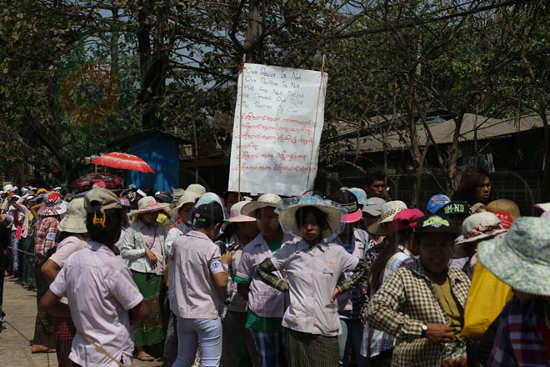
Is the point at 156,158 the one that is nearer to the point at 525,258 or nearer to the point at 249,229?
the point at 249,229

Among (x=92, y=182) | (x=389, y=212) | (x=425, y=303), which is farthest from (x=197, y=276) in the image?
(x=92, y=182)

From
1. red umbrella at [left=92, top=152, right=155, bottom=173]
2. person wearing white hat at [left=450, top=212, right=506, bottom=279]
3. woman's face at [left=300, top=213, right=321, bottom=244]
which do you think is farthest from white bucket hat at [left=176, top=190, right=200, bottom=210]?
red umbrella at [left=92, top=152, right=155, bottom=173]

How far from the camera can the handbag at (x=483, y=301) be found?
299 cm

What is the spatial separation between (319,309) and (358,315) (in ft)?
3.13

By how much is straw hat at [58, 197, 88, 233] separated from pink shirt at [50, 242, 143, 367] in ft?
2.58

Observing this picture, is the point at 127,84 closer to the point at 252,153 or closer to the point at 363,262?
the point at 252,153

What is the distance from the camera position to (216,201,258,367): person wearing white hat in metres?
5.60

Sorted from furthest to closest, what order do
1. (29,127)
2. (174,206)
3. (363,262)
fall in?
1. (29,127)
2. (174,206)
3. (363,262)

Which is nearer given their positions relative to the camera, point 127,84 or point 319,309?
point 319,309

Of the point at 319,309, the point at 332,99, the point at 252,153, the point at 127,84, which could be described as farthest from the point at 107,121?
the point at 319,309

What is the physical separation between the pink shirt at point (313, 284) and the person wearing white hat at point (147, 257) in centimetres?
299

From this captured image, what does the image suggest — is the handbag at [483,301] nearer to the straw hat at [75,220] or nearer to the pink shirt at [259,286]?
the pink shirt at [259,286]

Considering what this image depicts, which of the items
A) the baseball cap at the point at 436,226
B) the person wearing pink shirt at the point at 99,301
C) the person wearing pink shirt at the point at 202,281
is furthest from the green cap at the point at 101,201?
the baseball cap at the point at 436,226

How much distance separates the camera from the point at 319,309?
171 inches
